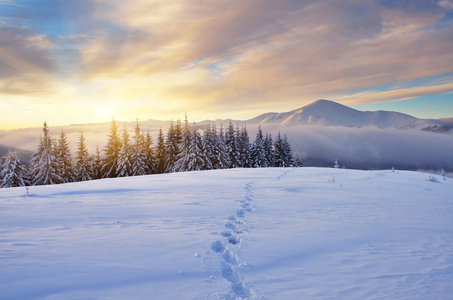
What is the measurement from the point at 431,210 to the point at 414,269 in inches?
177

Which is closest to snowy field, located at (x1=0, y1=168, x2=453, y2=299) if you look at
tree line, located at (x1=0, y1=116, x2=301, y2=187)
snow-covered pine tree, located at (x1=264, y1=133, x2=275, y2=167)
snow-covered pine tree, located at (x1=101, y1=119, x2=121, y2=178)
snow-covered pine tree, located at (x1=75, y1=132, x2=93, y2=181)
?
tree line, located at (x1=0, y1=116, x2=301, y2=187)

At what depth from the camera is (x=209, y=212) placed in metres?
6.20

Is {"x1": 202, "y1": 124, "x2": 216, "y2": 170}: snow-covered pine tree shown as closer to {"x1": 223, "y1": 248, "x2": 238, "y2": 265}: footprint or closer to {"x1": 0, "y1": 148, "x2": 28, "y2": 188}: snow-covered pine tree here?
{"x1": 0, "y1": 148, "x2": 28, "y2": 188}: snow-covered pine tree

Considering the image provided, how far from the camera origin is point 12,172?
105 ft

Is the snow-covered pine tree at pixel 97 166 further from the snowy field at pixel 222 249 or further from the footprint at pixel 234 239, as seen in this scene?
the footprint at pixel 234 239

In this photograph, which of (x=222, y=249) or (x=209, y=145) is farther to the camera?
(x=209, y=145)

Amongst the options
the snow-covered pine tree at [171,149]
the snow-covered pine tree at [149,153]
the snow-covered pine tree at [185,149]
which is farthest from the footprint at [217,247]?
the snow-covered pine tree at [171,149]

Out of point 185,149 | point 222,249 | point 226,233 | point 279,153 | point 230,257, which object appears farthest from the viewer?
point 279,153

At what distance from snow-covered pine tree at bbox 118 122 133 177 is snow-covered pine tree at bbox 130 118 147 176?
354 mm

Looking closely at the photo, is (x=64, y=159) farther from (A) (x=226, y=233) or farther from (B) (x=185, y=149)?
(A) (x=226, y=233)

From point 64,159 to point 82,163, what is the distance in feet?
9.27

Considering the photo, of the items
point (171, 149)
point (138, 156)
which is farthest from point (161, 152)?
point (138, 156)

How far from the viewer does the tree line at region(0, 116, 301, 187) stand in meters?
34.8

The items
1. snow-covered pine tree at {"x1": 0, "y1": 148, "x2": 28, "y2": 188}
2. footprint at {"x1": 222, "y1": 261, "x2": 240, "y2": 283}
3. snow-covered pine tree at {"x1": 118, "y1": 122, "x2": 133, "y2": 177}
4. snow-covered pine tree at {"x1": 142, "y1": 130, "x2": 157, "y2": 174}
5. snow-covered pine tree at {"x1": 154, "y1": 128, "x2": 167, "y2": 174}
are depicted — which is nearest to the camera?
footprint at {"x1": 222, "y1": 261, "x2": 240, "y2": 283}
